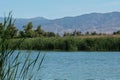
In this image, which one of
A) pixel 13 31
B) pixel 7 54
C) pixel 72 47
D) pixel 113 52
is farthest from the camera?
pixel 72 47

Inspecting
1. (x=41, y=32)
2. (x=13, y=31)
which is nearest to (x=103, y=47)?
(x=41, y=32)

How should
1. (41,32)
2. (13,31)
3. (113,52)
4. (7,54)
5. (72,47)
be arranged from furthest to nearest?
(41,32) < (72,47) < (113,52) < (13,31) < (7,54)

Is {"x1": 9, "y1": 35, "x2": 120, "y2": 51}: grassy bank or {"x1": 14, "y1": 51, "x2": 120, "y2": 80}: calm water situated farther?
{"x1": 9, "y1": 35, "x2": 120, "y2": 51}: grassy bank

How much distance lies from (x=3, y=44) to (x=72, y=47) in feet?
146

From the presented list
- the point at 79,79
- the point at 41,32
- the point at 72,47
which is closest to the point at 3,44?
the point at 79,79

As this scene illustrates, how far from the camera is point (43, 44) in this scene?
159 ft

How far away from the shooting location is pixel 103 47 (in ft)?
161

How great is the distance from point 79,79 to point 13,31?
15734 millimetres

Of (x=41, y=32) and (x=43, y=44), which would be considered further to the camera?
(x=41, y=32)

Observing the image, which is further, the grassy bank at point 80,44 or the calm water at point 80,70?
the grassy bank at point 80,44

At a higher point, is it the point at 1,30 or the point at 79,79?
the point at 1,30

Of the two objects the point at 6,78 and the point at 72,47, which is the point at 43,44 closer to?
the point at 72,47

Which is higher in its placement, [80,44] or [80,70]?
[80,44]

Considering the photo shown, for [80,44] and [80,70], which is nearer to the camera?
[80,70]
